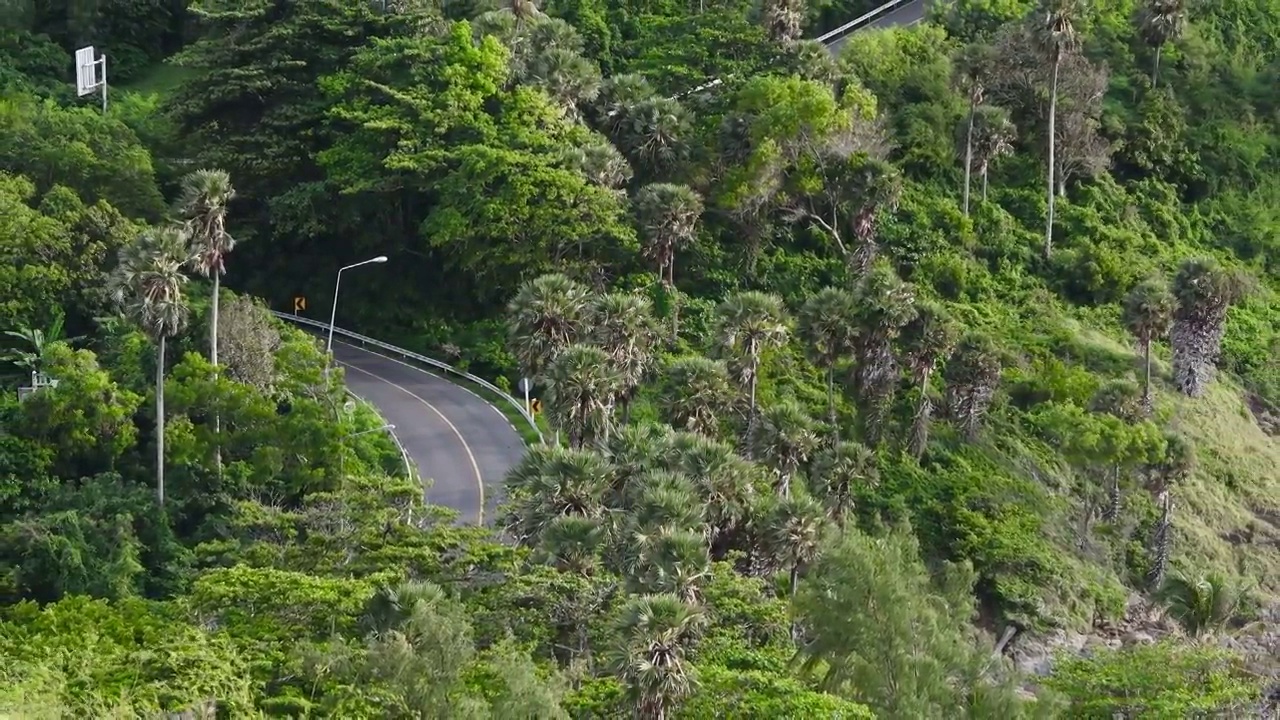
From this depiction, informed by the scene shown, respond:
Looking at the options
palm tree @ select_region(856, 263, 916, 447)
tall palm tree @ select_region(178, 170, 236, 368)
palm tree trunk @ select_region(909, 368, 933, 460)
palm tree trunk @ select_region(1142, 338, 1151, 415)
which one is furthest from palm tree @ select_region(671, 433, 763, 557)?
palm tree trunk @ select_region(1142, 338, 1151, 415)

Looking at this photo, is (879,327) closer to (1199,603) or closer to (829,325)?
(829,325)

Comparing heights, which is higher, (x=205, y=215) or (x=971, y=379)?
(x=205, y=215)

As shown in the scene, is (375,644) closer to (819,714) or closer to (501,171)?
(819,714)

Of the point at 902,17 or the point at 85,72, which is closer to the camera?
the point at 85,72

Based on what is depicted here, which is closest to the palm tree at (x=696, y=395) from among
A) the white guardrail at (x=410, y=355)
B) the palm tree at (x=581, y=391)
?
the palm tree at (x=581, y=391)

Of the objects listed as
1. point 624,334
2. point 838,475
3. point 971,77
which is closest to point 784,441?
point 838,475

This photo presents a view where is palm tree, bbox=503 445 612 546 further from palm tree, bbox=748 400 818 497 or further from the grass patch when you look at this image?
the grass patch

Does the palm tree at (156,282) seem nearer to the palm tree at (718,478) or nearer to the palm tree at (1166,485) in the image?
the palm tree at (718,478)
